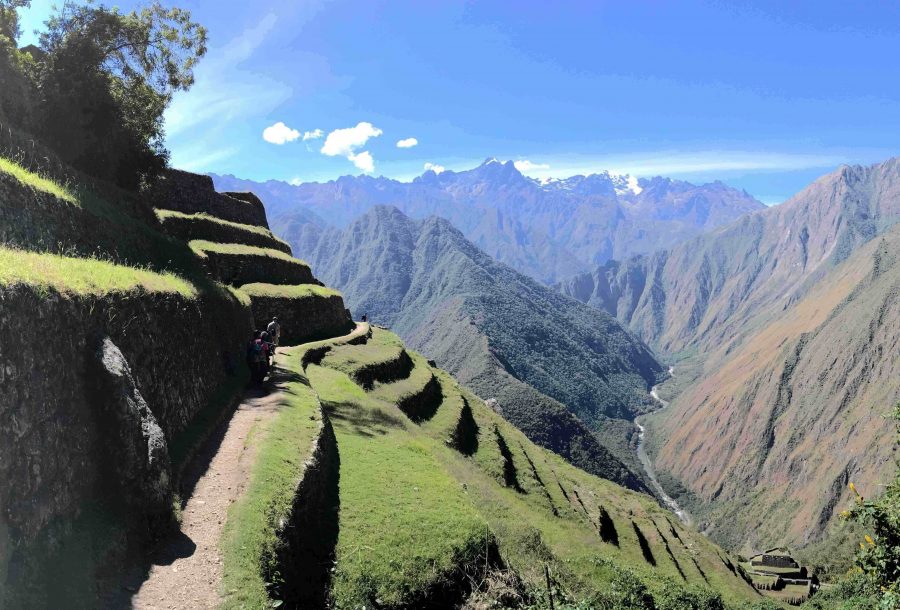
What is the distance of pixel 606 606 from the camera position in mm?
18031

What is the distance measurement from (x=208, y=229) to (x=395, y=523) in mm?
32736

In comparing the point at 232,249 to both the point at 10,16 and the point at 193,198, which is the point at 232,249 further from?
the point at 10,16

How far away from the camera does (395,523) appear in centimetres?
1681

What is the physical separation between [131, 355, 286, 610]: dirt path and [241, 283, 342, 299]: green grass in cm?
1932

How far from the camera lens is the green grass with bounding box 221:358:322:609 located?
1095 cm

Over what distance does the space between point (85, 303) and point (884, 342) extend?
8610 inches

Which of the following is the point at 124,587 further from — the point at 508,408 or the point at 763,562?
the point at 508,408

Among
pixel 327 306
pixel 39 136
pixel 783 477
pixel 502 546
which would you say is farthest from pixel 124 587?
pixel 783 477

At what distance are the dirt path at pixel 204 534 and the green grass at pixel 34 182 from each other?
30.8 ft

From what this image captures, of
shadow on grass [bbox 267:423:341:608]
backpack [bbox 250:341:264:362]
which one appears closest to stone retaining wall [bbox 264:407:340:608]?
shadow on grass [bbox 267:423:341:608]

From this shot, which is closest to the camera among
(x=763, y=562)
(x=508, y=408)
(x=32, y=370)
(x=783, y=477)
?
(x=32, y=370)

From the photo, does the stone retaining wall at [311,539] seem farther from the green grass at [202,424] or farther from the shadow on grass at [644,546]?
the shadow on grass at [644,546]

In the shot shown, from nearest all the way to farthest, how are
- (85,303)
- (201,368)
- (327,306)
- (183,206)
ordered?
1. (85,303)
2. (201,368)
3. (183,206)
4. (327,306)

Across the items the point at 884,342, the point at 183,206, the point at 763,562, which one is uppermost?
the point at 183,206
